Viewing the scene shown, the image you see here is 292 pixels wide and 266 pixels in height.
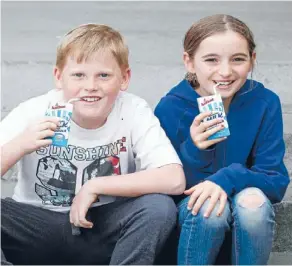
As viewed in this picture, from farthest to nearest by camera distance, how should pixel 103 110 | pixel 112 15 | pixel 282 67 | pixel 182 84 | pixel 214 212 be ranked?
pixel 112 15, pixel 282 67, pixel 182 84, pixel 103 110, pixel 214 212

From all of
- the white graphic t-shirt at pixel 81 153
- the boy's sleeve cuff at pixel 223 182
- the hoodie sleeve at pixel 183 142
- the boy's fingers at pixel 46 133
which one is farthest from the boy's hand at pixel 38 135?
the boy's sleeve cuff at pixel 223 182

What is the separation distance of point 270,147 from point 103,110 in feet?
→ 2.16

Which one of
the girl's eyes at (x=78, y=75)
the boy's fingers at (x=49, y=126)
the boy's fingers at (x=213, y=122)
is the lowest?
the boy's fingers at (x=49, y=126)

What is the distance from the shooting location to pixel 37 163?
3.05 m

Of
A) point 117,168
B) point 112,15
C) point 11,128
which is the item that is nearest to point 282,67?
point 112,15

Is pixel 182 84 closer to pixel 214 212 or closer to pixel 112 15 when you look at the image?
pixel 214 212

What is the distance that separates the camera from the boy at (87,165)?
2.89m

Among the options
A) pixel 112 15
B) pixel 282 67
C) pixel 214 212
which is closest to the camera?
pixel 214 212

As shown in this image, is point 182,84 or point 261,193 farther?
point 182,84

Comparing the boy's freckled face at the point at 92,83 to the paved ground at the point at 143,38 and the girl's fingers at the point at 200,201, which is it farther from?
the paved ground at the point at 143,38

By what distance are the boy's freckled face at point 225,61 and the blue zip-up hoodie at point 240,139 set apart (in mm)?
98

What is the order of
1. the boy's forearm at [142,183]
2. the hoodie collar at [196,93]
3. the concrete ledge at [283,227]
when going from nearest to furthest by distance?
1. the boy's forearm at [142,183]
2. the hoodie collar at [196,93]
3. the concrete ledge at [283,227]

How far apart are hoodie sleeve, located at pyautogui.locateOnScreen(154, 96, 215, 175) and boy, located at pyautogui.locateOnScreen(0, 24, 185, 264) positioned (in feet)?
0.31

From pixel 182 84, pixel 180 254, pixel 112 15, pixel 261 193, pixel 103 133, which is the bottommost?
pixel 180 254
